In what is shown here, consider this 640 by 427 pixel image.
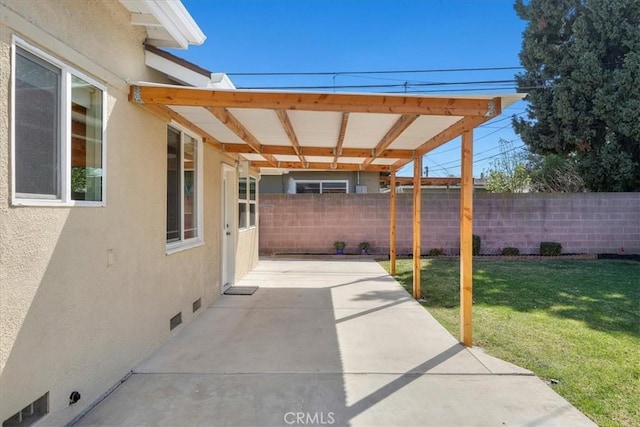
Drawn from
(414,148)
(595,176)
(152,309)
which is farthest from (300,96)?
(595,176)

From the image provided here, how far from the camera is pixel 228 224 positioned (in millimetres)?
7211

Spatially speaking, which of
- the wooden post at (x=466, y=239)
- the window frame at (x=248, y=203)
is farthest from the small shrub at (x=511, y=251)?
the wooden post at (x=466, y=239)

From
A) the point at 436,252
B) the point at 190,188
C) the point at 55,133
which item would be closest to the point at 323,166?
the point at 190,188

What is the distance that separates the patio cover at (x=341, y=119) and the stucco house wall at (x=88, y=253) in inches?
18.2

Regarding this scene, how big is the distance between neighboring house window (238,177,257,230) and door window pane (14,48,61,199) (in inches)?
216

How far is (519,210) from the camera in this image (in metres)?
11.4

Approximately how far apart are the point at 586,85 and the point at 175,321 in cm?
1374

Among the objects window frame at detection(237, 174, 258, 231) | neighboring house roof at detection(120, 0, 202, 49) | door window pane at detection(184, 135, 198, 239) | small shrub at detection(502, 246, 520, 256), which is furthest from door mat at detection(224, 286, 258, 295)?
small shrub at detection(502, 246, 520, 256)

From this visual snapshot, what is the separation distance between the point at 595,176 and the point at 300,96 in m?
12.9

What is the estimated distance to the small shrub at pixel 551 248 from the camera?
1107 centimetres

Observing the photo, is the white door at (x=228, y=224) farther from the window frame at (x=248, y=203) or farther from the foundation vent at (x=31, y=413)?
the foundation vent at (x=31, y=413)

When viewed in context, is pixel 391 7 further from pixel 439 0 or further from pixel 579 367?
pixel 579 367

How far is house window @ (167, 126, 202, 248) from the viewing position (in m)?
4.50

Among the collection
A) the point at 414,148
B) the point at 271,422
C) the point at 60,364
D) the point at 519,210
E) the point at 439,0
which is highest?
the point at 439,0
